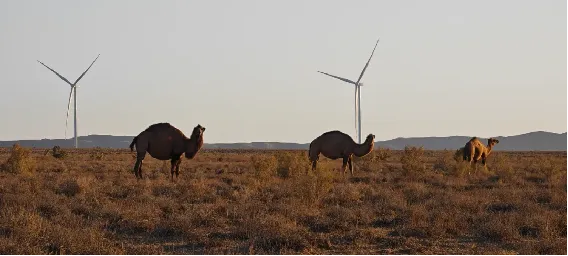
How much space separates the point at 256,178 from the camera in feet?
78.7

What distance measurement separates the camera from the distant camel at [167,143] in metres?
24.1

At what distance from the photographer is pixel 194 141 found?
944 inches

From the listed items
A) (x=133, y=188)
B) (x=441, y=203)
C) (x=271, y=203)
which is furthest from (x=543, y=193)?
(x=133, y=188)

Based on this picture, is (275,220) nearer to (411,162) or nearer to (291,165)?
(291,165)

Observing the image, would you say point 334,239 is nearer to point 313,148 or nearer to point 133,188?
point 133,188

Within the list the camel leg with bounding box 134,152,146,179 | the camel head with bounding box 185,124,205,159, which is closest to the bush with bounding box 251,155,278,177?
the camel head with bounding box 185,124,205,159

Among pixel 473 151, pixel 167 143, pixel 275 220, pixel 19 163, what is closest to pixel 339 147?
pixel 473 151

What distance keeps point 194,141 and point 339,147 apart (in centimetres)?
767

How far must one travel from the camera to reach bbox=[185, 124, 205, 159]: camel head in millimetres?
23875

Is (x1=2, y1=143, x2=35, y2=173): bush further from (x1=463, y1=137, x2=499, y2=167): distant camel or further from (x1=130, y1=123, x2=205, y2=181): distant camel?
(x1=463, y1=137, x2=499, y2=167): distant camel

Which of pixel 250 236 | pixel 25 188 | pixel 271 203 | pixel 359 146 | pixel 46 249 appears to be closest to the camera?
pixel 46 249

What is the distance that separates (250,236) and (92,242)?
2.66m

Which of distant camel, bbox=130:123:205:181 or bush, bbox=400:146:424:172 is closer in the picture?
distant camel, bbox=130:123:205:181

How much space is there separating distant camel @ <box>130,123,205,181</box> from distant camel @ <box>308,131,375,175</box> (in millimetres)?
6197
